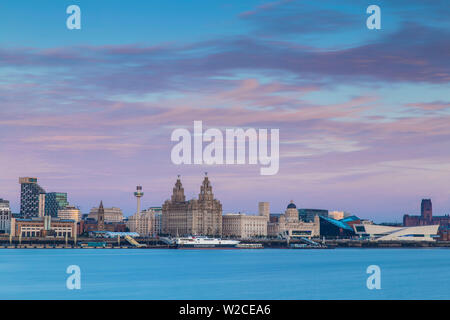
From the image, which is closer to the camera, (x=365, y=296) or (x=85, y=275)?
(x=365, y=296)

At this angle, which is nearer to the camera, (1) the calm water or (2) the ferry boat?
(1) the calm water

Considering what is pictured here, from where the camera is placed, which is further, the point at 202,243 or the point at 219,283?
the point at 202,243

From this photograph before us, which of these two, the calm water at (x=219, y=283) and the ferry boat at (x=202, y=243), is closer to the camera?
the calm water at (x=219, y=283)

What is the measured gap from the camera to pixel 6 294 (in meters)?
64.3

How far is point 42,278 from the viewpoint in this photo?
8131 cm

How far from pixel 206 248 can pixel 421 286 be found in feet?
385
